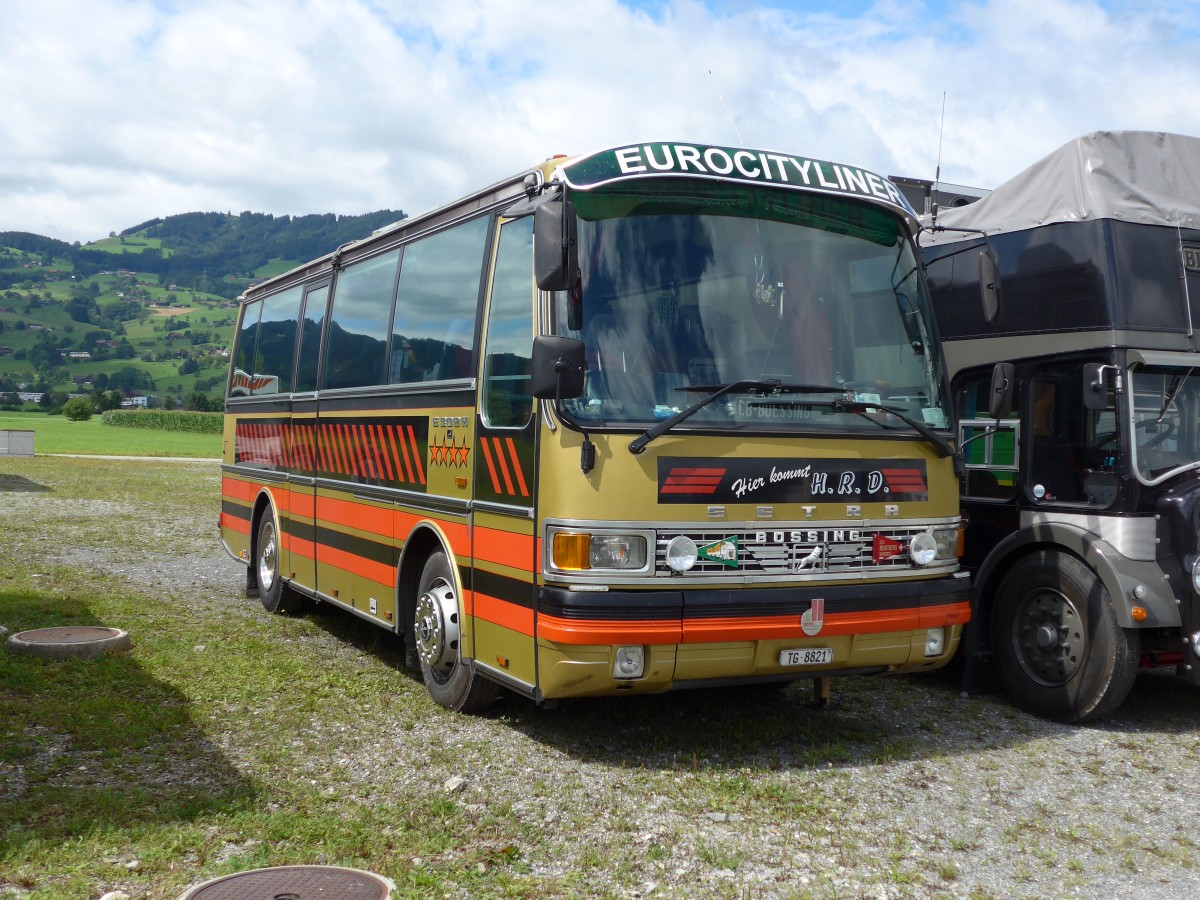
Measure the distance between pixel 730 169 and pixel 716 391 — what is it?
1257mm

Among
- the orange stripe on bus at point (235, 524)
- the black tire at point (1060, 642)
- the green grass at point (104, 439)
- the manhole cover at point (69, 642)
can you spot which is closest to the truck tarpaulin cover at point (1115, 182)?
the black tire at point (1060, 642)

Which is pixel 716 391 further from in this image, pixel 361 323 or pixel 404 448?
pixel 361 323

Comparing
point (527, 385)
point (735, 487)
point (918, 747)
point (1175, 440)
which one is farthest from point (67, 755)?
point (1175, 440)

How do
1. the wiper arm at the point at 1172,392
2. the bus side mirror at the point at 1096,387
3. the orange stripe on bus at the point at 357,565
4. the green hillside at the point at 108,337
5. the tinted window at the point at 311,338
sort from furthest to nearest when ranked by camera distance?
the green hillside at the point at 108,337 < the tinted window at the point at 311,338 < the orange stripe on bus at the point at 357,565 < the wiper arm at the point at 1172,392 < the bus side mirror at the point at 1096,387

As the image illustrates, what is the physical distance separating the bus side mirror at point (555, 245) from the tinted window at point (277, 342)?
5448 mm

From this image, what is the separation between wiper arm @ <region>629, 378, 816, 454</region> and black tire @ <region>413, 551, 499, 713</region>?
5.90ft

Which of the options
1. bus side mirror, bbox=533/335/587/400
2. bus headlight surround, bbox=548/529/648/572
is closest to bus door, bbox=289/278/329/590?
bus headlight surround, bbox=548/529/648/572

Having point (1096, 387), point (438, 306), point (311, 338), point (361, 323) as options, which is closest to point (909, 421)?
point (1096, 387)

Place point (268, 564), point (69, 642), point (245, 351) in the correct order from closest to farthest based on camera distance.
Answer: point (69, 642) < point (268, 564) < point (245, 351)

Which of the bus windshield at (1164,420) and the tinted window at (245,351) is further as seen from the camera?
the tinted window at (245,351)

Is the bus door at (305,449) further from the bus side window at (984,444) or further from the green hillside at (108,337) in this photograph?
the green hillside at (108,337)

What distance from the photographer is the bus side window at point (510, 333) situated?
6301 millimetres

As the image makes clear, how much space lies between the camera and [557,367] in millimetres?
5633

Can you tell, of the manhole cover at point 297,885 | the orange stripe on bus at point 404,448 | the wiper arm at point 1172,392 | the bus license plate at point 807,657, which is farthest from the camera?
the orange stripe on bus at point 404,448
